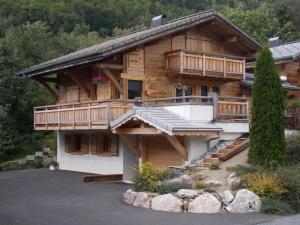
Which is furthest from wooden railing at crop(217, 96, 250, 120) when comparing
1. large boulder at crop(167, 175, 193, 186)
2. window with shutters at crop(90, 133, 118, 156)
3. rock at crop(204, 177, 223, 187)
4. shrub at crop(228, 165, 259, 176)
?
window with shutters at crop(90, 133, 118, 156)

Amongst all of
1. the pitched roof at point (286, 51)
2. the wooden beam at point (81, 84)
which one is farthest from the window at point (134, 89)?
the pitched roof at point (286, 51)

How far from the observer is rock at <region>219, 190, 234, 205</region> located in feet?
44.1

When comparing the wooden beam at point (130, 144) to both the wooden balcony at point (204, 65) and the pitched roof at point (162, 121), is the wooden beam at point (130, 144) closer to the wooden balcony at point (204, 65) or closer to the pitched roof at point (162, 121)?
the pitched roof at point (162, 121)

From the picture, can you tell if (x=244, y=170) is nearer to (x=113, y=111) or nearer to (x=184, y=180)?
(x=184, y=180)

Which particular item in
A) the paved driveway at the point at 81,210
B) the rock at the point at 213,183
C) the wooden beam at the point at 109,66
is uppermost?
the wooden beam at the point at 109,66

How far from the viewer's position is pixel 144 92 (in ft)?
79.5

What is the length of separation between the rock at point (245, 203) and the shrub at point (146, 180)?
257 centimetres

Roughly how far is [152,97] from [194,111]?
17.5 feet

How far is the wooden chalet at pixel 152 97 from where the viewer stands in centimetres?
1948

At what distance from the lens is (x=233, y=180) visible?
580 inches

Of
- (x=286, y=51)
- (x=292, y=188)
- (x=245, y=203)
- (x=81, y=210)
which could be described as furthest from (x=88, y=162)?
(x=286, y=51)

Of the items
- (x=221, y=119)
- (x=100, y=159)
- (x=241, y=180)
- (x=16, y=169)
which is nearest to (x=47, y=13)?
(x=16, y=169)

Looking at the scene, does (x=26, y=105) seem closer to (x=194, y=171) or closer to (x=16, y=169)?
(x=16, y=169)

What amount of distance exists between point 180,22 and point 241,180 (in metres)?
11.7
